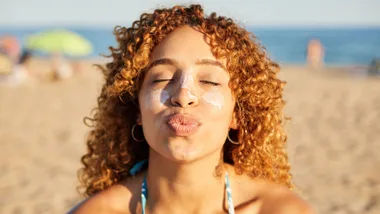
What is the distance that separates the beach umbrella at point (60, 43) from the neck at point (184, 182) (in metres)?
16.3

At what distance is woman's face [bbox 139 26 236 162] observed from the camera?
7.55 ft

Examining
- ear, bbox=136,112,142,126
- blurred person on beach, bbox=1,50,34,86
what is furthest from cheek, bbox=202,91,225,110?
blurred person on beach, bbox=1,50,34,86

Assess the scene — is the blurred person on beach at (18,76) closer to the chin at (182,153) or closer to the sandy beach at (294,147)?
the sandy beach at (294,147)

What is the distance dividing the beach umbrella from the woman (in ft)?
52.3

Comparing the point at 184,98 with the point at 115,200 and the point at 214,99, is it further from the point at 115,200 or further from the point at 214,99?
the point at 115,200

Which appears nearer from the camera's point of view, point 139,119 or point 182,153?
point 182,153

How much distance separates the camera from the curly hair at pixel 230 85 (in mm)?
2514

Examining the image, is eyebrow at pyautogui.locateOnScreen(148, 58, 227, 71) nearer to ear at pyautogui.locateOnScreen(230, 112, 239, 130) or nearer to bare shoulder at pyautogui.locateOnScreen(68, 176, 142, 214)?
ear at pyautogui.locateOnScreen(230, 112, 239, 130)

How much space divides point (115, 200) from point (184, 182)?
417 millimetres

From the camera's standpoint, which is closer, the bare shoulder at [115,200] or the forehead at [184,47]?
the forehead at [184,47]

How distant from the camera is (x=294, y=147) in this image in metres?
7.73

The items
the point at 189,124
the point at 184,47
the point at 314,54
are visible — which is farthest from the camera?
the point at 314,54

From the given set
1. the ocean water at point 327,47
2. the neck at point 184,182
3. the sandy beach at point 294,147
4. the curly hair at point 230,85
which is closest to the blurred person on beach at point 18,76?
the sandy beach at point 294,147

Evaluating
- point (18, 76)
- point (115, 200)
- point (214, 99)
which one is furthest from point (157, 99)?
point (18, 76)
